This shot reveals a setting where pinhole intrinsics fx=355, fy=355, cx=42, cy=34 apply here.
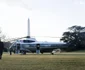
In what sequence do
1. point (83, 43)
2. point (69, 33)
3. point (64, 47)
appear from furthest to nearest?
point (69, 33) < point (83, 43) < point (64, 47)

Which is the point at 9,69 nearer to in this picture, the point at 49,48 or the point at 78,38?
the point at 49,48

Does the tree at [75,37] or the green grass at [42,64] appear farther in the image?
the tree at [75,37]

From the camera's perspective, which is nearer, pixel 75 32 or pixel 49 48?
pixel 49 48

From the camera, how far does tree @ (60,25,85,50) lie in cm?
9475

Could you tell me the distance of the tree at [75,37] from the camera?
9475 cm

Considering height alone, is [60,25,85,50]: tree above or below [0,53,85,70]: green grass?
above

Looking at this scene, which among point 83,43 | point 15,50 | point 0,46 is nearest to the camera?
point 0,46

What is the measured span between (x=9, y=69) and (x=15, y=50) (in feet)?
160

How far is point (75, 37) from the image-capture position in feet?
336

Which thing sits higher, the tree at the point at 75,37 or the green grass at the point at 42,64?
the tree at the point at 75,37

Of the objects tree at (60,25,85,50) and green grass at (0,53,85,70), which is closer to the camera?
green grass at (0,53,85,70)

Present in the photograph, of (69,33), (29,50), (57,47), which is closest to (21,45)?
(29,50)

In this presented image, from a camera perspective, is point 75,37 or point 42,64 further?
point 75,37

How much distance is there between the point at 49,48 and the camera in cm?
6481
